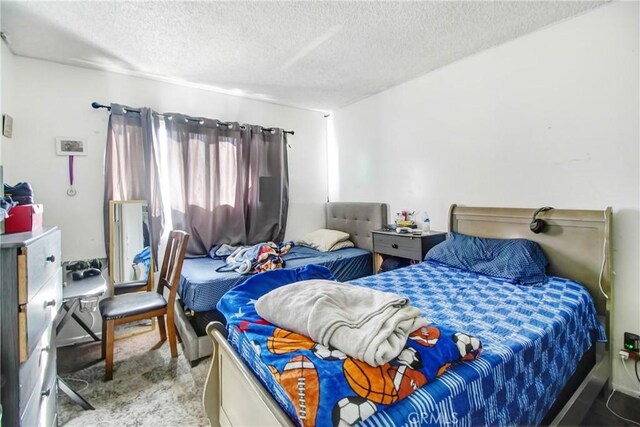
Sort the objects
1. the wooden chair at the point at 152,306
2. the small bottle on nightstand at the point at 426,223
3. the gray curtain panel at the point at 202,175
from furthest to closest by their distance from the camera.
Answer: the small bottle on nightstand at the point at 426,223 < the gray curtain panel at the point at 202,175 < the wooden chair at the point at 152,306

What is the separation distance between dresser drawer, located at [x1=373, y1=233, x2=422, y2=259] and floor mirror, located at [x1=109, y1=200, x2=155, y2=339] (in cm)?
223

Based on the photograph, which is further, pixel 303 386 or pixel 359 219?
pixel 359 219

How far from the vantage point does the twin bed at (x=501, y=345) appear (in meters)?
0.92

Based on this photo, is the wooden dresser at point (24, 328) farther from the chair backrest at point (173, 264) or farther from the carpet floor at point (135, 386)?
the chair backrest at point (173, 264)

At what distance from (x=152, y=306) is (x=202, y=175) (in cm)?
143

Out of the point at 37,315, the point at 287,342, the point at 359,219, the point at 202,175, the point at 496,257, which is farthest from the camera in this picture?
the point at 359,219

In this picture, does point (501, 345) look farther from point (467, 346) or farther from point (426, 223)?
point (426, 223)

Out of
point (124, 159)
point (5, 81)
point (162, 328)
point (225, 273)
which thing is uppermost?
point (5, 81)

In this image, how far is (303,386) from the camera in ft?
2.71

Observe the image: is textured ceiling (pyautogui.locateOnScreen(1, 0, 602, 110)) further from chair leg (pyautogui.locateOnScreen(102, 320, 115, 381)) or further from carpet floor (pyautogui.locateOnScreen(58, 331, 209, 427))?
carpet floor (pyautogui.locateOnScreen(58, 331, 209, 427))

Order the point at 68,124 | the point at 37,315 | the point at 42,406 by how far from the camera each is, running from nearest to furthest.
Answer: the point at 37,315 < the point at 42,406 < the point at 68,124

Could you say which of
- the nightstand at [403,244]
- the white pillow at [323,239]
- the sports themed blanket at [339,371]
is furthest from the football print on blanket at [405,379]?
the white pillow at [323,239]

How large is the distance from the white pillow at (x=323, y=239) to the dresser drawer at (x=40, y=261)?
91.4 inches

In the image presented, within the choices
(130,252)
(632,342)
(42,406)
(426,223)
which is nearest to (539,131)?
(426,223)
